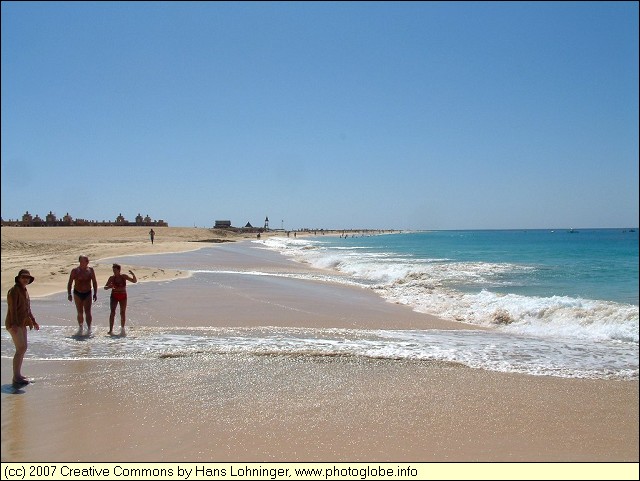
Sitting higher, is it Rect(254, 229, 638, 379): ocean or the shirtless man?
the shirtless man

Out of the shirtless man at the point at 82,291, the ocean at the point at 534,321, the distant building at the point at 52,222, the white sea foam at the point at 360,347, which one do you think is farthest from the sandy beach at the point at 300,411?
the distant building at the point at 52,222

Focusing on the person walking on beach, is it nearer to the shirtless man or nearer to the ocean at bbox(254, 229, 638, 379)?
the shirtless man

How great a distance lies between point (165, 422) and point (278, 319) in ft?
22.6

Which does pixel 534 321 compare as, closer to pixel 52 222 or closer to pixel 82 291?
pixel 82 291

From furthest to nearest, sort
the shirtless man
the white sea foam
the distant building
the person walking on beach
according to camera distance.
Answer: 1. the distant building
2. the shirtless man
3. the white sea foam
4. the person walking on beach

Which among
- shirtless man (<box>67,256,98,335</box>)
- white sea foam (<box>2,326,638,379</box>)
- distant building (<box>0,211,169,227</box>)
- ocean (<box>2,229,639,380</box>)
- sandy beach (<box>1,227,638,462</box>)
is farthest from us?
distant building (<box>0,211,169,227</box>)

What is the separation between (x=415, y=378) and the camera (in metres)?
7.08

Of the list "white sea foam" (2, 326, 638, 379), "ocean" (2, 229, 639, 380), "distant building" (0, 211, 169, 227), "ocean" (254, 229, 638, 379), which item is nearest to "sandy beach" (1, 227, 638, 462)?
"white sea foam" (2, 326, 638, 379)

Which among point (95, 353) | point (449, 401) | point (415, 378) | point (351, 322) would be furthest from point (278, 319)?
point (449, 401)

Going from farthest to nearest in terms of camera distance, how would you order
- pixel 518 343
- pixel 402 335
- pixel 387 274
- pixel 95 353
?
pixel 387 274 → pixel 402 335 → pixel 518 343 → pixel 95 353

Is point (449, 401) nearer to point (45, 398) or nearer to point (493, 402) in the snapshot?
point (493, 402)

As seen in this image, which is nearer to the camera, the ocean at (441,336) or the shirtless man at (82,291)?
the ocean at (441,336)

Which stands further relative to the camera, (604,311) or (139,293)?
(139,293)

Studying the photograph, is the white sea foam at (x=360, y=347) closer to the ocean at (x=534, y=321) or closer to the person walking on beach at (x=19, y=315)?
the ocean at (x=534, y=321)
